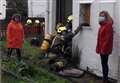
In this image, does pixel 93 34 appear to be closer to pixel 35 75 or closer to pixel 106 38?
pixel 106 38

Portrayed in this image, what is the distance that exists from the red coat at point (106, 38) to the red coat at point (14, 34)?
4.06m

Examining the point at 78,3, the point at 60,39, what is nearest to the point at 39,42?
the point at 60,39

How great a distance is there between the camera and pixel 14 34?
15562 millimetres

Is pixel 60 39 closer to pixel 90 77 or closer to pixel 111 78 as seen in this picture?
pixel 90 77

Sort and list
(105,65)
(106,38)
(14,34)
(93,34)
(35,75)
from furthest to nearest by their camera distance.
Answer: (14,34) → (93,34) → (35,75) → (105,65) → (106,38)

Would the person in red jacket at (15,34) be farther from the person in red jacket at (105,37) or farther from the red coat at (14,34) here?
the person in red jacket at (105,37)

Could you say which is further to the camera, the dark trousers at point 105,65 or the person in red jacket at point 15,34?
the person in red jacket at point 15,34

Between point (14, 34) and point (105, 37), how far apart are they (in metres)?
4.28

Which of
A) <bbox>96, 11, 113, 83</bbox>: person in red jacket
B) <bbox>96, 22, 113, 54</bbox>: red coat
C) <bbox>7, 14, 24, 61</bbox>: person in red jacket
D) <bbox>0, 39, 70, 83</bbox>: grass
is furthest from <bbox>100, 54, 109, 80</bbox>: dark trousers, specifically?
<bbox>7, 14, 24, 61</bbox>: person in red jacket

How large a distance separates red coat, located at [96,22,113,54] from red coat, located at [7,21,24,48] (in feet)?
13.3

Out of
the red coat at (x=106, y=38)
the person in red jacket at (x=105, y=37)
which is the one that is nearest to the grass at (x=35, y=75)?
the person in red jacket at (x=105, y=37)

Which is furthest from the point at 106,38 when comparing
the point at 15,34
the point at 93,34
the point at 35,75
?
the point at 15,34

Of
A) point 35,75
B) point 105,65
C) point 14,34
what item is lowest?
point 35,75

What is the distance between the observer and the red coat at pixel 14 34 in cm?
1549
